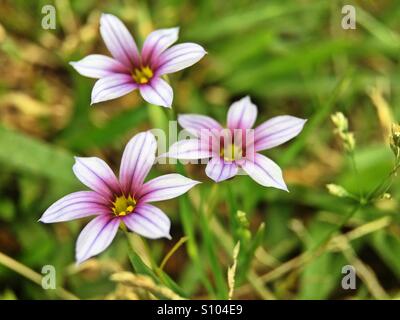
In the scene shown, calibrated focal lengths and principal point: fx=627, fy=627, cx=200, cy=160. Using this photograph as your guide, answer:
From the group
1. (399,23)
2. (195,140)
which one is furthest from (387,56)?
(195,140)

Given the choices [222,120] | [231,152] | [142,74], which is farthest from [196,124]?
[222,120]

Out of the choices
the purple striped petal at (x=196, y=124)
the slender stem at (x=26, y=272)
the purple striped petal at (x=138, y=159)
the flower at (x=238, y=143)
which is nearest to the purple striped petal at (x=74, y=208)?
the purple striped petal at (x=138, y=159)

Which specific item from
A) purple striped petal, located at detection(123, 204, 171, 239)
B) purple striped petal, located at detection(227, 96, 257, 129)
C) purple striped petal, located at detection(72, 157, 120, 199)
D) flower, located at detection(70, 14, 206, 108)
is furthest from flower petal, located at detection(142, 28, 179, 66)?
purple striped petal, located at detection(123, 204, 171, 239)

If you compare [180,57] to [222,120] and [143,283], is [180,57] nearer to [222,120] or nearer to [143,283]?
[143,283]

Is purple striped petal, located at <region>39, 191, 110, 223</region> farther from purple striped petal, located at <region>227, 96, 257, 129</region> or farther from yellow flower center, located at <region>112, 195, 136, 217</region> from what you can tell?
purple striped petal, located at <region>227, 96, 257, 129</region>

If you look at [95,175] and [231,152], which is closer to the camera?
[95,175]
